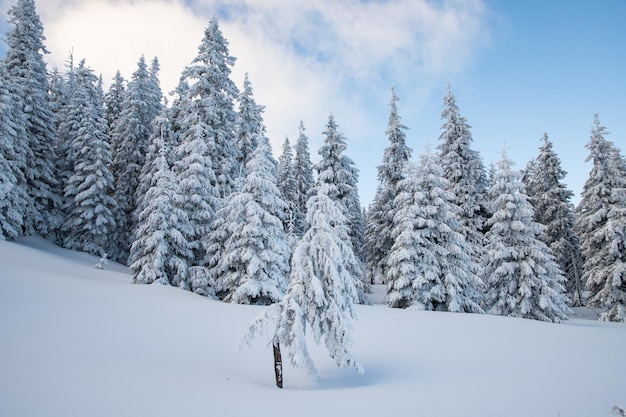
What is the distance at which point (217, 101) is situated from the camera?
28703 millimetres

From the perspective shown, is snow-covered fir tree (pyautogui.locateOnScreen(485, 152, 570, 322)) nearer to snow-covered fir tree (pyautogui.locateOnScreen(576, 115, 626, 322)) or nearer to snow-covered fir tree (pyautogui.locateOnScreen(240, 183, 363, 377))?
snow-covered fir tree (pyautogui.locateOnScreen(576, 115, 626, 322))

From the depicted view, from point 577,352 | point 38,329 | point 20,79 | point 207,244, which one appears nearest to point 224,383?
point 38,329

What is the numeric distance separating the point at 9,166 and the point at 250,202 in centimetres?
1917

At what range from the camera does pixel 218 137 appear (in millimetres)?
27578

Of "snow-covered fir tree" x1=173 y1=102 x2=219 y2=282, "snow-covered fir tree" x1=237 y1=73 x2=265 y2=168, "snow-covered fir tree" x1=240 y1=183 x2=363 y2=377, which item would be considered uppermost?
"snow-covered fir tree" x1=237 y1=73 x2=265 y2=168

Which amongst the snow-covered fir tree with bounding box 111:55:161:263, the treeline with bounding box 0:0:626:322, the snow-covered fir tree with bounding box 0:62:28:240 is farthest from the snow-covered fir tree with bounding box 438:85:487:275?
the snow-covered fir tree with bounding box 0:62:28:240

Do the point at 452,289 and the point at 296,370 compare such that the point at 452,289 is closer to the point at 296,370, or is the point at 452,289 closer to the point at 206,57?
the point at 296,370

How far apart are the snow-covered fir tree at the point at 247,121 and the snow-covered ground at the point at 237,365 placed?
18.2 meters

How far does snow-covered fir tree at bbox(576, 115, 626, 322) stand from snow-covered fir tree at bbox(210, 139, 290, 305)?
24.2m

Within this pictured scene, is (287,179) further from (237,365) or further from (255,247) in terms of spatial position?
(237,365)

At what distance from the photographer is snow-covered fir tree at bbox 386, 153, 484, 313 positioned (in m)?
21.4

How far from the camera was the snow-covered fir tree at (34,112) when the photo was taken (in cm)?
2828

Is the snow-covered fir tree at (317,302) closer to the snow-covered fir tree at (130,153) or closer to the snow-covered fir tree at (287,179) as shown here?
the snow-covered fir tree at (287,179)

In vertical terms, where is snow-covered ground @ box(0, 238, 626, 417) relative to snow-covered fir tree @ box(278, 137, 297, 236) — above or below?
below
